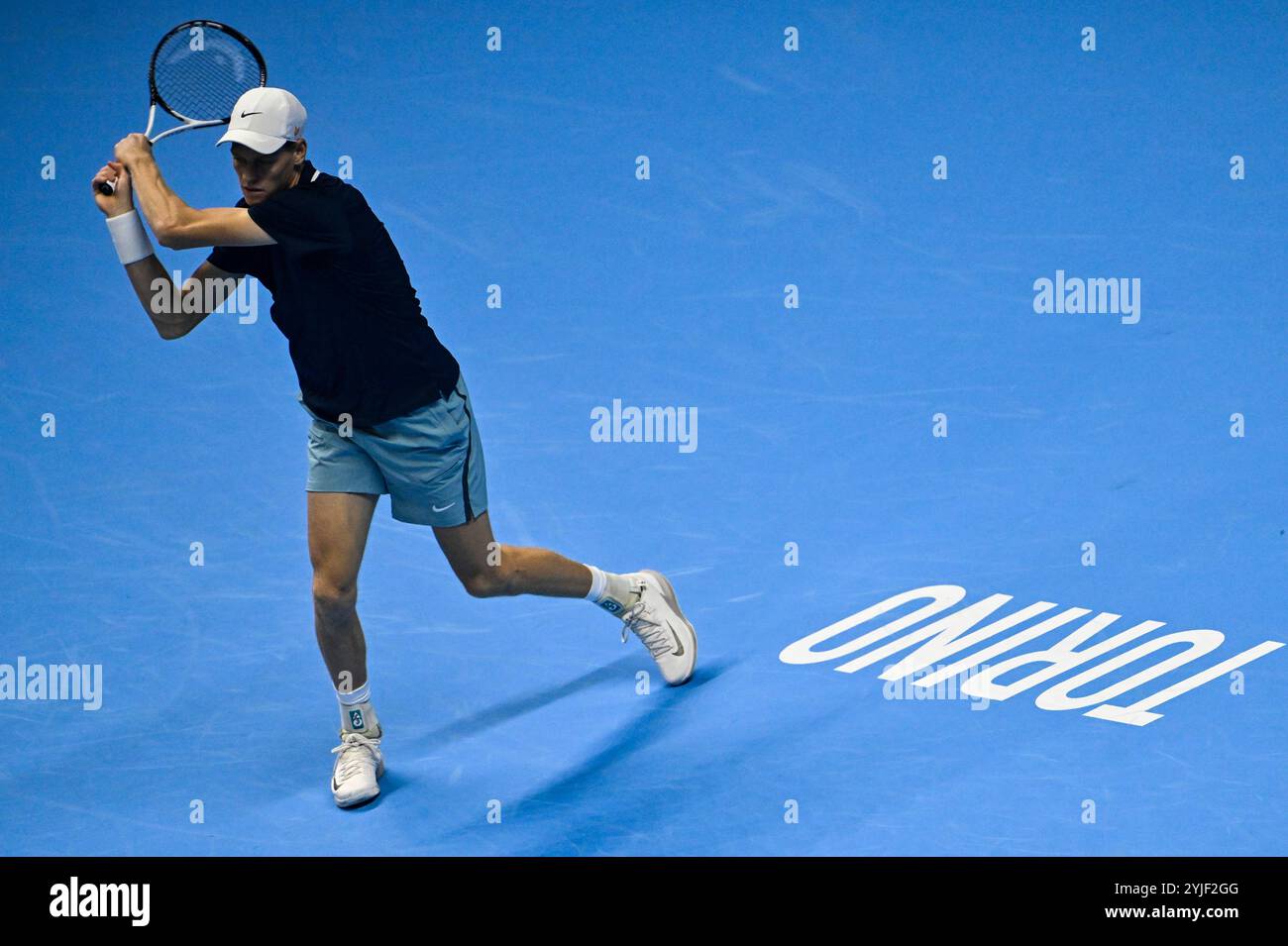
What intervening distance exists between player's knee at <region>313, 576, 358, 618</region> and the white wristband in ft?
3.41

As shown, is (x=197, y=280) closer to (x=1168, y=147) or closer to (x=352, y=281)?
(x=352, y=281)

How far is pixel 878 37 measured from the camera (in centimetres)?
903

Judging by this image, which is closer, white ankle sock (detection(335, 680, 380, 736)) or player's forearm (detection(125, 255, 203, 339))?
player's forearm (detection(125, 255, 203, 339))

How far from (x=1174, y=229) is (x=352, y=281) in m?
4.84

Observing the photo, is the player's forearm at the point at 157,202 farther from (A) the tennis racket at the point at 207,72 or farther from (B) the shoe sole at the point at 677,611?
(B) the shoe sole at the point at 677,611

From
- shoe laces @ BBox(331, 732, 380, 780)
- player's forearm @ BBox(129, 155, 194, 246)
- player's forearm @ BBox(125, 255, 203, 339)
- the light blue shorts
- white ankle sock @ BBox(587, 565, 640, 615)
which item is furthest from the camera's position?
white ankle sock @ BBox(587, 565, 640, 615)

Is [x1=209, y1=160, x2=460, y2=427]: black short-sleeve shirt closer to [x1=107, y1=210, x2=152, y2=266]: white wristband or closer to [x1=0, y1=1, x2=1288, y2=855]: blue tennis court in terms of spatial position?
[x1=107, y1=210, x2=152, y2=266]: white wristband

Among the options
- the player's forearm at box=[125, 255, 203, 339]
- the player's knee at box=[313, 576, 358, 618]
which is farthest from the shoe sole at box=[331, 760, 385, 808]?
the player's forearm at box=[125, 255, 203, 339]

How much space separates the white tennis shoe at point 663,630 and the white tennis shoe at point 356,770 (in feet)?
3.35

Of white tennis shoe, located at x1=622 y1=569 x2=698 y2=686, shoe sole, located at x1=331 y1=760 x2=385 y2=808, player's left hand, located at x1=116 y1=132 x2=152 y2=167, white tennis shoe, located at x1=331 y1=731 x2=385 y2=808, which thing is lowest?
shoe sole, located at x1=331 y1=760 x2=385 y2=808

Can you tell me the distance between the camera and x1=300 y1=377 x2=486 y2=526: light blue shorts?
4645 mm

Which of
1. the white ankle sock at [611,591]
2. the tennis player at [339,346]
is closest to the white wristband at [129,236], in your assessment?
the tennis player at [339,346]

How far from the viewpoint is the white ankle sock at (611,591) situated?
5.41 m

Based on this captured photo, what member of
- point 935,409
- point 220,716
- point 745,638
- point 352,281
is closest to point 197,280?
point 352,281
